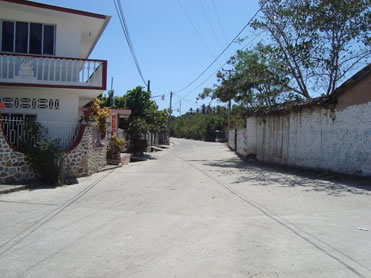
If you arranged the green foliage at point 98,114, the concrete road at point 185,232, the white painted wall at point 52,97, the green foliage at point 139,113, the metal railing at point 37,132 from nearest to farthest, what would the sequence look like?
1. the concrete road at point 185,232
2. the metal railing at point 37,132
3. the white painted wall at point 52,97
4. the green foliage at point 98,114
5. the green foliage at point 139,113

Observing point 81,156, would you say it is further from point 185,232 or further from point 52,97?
point 185,232

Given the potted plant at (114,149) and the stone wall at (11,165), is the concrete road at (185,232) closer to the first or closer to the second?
the stone wall at (11,165)

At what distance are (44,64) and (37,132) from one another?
276 cm

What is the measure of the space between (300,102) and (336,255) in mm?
13325

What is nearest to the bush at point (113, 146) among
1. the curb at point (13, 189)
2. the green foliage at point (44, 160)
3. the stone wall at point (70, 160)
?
the stone wall at point (70, 160)

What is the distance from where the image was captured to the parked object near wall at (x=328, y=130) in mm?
12828

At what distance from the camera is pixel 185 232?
6.02 m

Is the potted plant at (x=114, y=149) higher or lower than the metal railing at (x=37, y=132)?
lower

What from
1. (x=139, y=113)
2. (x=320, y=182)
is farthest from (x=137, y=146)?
(x=320, y=182)

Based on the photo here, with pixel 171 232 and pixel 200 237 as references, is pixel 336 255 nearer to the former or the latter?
pixel 200 237

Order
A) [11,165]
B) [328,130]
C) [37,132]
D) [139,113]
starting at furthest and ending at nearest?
1. [139,113]
2. [328,130]
3. [37,132]
4. [11,165]

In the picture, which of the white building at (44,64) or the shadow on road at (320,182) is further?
the white building at (44,64)

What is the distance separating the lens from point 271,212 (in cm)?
776

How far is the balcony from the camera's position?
12.4 metres
